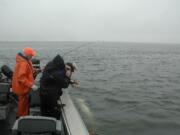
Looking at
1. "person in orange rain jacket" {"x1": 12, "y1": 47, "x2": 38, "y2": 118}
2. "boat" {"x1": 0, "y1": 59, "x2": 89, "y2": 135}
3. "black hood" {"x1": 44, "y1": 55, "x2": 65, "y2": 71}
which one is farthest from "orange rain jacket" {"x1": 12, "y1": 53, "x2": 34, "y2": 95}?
"black hood" {"x1": 44, "y1": 55, "x2": 65, "y2": 71}

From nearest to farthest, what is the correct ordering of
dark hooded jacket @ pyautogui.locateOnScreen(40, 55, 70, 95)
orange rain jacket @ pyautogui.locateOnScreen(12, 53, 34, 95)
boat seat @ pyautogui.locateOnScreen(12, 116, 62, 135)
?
boat seat @ pyautogui.locateOnScreen(12, 116, 62, 135) < dark hooded jacket @ pyautogui.locateOnScreen(40, 55, 70, 95) < orange rain jacket @ pyautogui.locateOnScreen(12, 53, 34, 95)

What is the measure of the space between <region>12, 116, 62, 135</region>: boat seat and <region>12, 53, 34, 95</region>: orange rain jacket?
5.69 feet

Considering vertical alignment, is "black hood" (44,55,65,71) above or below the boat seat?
above

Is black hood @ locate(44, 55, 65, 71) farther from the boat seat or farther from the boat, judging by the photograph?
the boat seat

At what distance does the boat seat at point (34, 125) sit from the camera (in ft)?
12.0

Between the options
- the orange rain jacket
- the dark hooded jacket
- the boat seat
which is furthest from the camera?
the orange rain jacket

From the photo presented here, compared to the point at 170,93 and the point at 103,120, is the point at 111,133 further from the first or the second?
the point at 170,93

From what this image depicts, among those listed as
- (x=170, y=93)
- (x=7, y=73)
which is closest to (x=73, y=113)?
(x=7, y=73)

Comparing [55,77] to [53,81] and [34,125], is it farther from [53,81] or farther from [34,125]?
[34,125]

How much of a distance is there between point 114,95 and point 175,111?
3.72 meters

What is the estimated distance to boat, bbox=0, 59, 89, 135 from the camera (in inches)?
145

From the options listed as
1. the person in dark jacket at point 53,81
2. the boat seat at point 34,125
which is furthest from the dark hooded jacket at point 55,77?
the boat seat at point 34,125

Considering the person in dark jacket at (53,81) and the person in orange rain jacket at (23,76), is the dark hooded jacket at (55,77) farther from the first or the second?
the person in orange rain jacket at (23,76)

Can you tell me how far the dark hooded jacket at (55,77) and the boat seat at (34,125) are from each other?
1.48 meters
